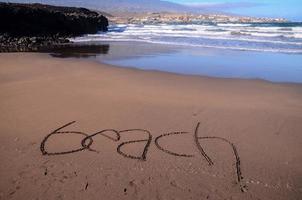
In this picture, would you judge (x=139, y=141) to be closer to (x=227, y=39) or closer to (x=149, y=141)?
(x=149, y=141)

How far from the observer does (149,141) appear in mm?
5000

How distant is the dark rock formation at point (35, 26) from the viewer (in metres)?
22.7

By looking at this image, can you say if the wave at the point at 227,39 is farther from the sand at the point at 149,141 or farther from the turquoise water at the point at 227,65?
the sand at the point at 149,141

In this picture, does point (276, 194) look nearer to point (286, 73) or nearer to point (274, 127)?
point (274, 127)

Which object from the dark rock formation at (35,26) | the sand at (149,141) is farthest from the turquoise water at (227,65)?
the dark rock formation at (35,26)

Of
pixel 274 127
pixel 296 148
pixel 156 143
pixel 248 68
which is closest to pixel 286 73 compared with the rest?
pixel 248 68

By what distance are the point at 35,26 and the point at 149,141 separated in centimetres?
2757

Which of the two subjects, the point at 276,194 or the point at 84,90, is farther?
the point at 84,90

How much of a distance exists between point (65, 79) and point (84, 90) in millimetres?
1678

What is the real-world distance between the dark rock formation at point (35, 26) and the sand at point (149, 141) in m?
15.2

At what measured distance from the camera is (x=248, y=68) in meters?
11.8

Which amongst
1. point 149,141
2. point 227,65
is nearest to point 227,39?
point 227,65

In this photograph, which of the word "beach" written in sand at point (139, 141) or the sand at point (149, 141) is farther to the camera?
the word "beach" written in sand at point (139, 141)

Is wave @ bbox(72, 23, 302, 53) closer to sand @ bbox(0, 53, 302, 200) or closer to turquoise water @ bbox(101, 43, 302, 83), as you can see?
turquoise water @ bbox(101, 43, 302, 83)
